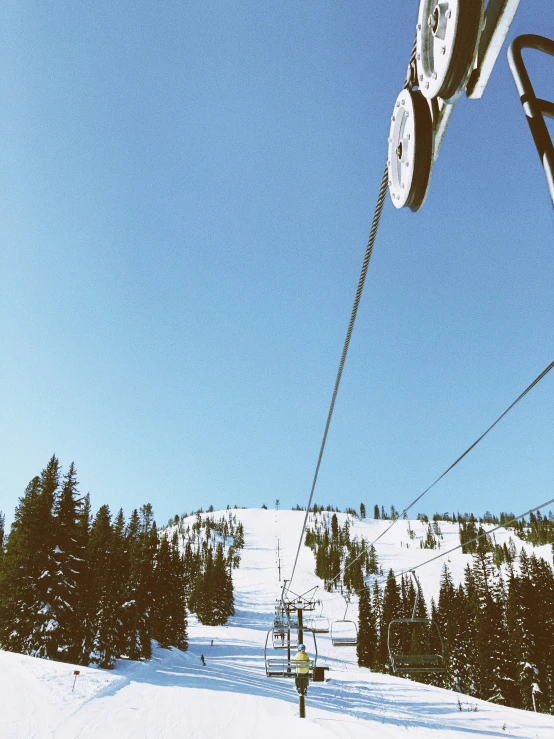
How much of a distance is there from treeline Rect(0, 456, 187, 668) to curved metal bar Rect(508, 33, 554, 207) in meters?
37.8

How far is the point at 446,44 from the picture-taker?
1.76 m

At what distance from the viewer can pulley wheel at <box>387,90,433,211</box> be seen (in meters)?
2.20

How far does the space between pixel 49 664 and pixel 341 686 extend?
22422mm

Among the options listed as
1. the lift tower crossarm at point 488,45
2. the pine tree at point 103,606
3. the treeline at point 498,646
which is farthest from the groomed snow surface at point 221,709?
the treeline at point 498,646

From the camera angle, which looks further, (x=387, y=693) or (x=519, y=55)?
(x=387, y=693)

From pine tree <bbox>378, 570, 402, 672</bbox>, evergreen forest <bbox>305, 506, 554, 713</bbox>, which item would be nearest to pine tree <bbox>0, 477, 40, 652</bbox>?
evergreen forest <bbox>305, 506, 554, 713</bbox>

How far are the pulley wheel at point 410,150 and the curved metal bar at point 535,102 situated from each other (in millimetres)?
665

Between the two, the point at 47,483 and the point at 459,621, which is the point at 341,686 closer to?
the point at 47,483

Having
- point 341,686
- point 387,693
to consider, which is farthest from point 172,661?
Result: point 387,693

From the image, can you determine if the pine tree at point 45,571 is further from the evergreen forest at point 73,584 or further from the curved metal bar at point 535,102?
the curved metal bar at point 535,102

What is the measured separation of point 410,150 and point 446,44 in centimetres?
53

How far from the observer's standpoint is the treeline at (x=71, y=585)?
106 ft

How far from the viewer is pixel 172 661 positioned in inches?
1815

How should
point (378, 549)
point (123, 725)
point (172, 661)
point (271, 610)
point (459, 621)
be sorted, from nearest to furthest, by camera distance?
point (123, 725)
point (172, 661)
point (459, 621)
point (271, 610)
point (378, 549)
